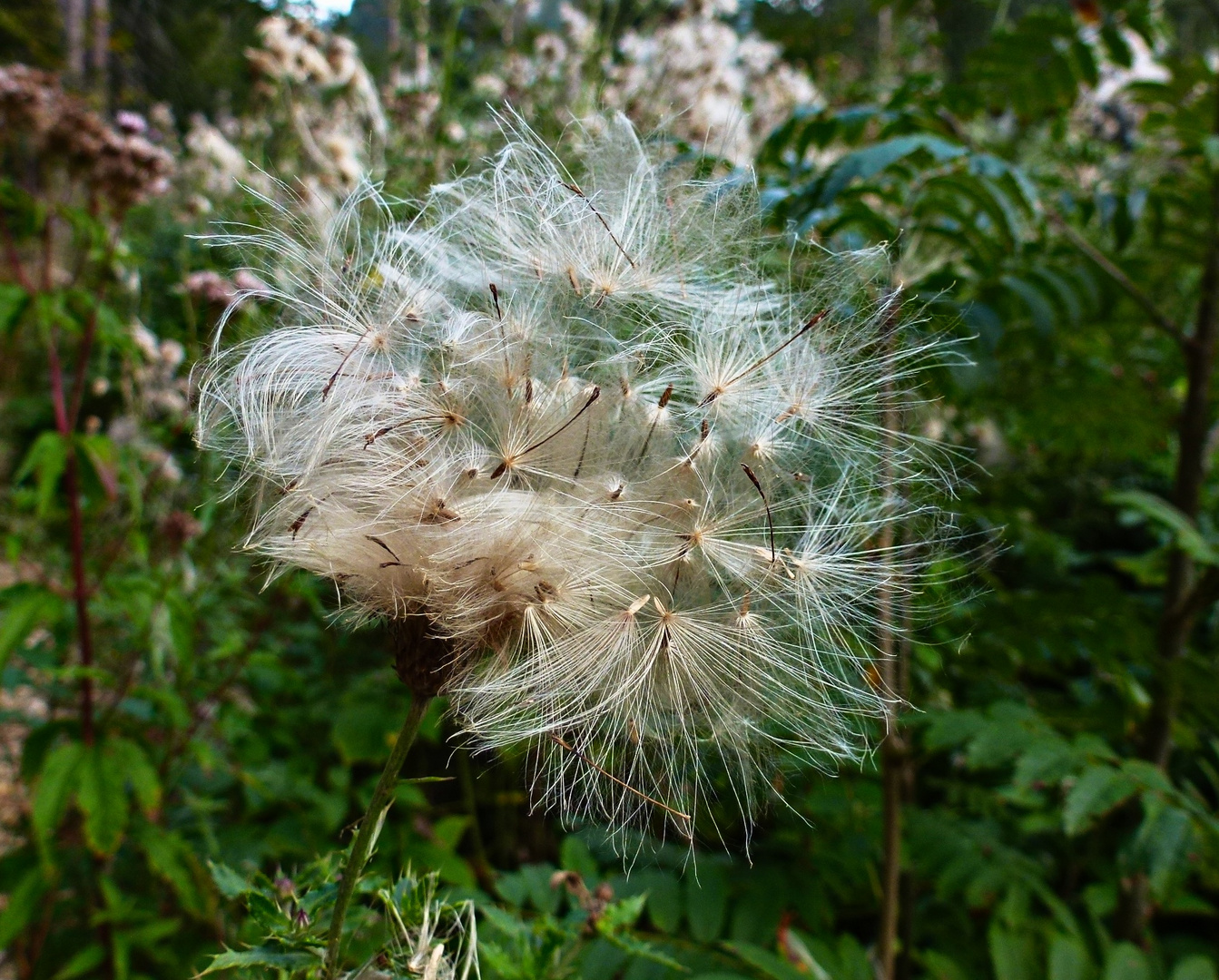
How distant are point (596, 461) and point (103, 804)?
66.0 inches

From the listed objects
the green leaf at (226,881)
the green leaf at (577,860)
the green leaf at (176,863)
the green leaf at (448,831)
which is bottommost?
the green leaf at (176,863)

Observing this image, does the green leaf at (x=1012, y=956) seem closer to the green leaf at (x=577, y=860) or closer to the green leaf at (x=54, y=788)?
the green leaf at (x=577, y=860)

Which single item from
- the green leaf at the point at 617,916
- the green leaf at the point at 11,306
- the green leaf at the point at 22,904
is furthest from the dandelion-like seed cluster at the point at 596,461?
the green leaf at the point at 22,904

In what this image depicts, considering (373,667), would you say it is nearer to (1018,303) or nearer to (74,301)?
(74,301)

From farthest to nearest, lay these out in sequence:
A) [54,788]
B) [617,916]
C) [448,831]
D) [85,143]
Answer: [85,143] → [448,831] → [54,788] → [617,916]

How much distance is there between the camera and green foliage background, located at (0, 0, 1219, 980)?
1.68 metres

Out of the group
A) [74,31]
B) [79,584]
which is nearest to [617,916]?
[79,584]

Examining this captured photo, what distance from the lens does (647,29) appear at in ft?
15.5

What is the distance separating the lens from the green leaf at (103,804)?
6.30 feet

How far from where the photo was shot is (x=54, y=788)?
1959 millimetres

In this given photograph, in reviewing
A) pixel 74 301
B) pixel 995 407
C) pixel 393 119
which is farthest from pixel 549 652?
pixel 393 119

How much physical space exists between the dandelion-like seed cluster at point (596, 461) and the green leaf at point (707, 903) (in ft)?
2.41

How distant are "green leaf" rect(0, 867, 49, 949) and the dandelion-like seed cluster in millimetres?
1687

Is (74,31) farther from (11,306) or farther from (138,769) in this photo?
(138,769)
